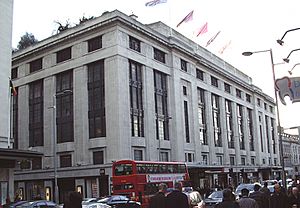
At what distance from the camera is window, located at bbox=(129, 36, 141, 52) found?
52.0 metres

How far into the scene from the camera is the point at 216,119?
7394 centimetres

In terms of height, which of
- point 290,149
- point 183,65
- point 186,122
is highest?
point 183,65

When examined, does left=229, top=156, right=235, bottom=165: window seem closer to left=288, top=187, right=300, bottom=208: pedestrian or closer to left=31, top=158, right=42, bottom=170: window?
left=31, top=158, right=42, bottom=170: window

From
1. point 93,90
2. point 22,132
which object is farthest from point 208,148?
point 22,132

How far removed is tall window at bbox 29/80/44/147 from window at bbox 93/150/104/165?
1098 cm

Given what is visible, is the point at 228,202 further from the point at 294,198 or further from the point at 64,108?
the point at 64,108

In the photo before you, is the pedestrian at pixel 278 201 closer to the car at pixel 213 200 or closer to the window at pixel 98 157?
the car at pixel 213 200

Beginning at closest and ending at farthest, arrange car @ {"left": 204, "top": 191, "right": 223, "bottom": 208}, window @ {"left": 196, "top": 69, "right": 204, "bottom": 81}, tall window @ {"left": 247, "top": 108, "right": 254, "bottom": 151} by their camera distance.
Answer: car @ {"left": 204, "top": 191, "right": 223, "bottom": 208}
window @ {"left": 196, "top": 69, "right": 204, "bottom": 81}
tall window @ {"left": 247, "top": 108, "right": 254, "bottom": 151}

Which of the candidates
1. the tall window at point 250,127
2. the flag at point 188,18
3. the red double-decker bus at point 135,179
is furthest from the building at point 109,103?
the tall window at point 250,127

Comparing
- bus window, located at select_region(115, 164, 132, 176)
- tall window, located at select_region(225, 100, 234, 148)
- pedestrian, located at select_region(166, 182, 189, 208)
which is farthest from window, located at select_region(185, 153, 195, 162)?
pedestrian, located at select_region(166, 182, 189, 208)

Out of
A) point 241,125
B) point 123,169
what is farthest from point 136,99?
point 241,125

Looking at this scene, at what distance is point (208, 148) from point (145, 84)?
2000 cm

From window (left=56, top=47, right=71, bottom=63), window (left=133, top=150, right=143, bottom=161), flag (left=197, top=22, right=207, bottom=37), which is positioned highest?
flag (left=197, top=22, right=207, bottom=37)

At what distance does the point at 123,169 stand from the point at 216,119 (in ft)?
141
